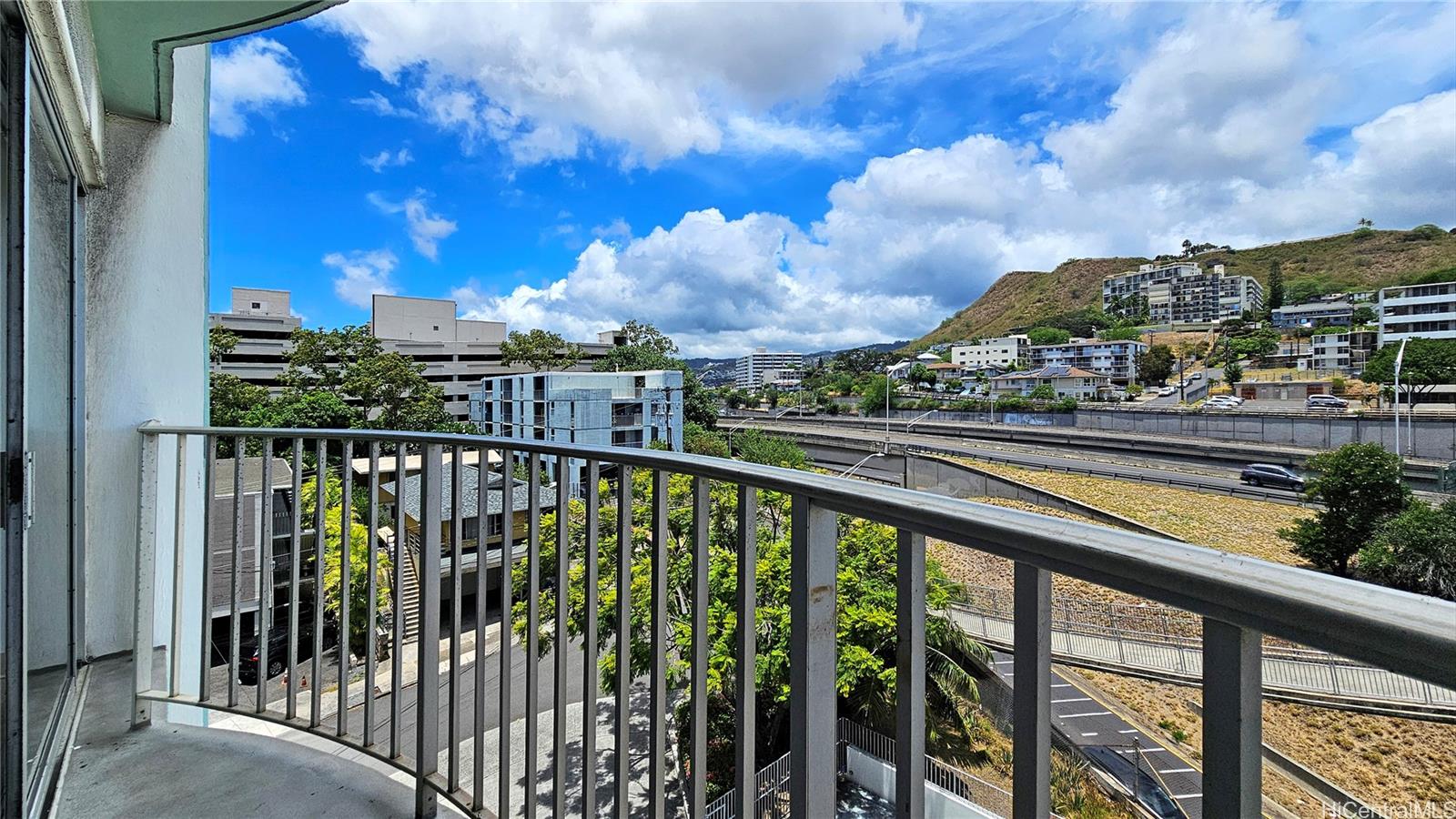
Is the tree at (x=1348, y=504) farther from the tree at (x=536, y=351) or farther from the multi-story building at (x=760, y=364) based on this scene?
the multi-story building at (x=760, y=364)

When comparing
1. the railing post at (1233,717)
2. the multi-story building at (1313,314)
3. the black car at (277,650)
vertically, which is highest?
the multi-story building at (1313,314)

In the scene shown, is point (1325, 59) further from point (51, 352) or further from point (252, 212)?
point (252, 212)

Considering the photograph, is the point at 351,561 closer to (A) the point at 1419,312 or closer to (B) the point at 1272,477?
(B) the point at 1272,477

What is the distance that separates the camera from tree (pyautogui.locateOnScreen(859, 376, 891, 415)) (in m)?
38.7

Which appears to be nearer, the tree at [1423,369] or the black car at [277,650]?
the black car at [277,650]

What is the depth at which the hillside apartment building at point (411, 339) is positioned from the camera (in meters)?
26.8

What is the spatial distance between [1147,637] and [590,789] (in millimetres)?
902

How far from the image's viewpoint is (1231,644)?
355 millimetres

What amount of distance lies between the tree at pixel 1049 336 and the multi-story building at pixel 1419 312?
78.8 ft

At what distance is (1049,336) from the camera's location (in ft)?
187

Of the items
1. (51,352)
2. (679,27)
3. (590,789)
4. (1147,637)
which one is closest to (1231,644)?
(1147,637)

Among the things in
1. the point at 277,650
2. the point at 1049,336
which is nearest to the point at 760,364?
the point at 1049,336

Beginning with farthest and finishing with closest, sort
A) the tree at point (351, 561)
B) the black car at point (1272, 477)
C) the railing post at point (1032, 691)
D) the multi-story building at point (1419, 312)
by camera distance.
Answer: the multi-story building at point (1419, 312)
the black car at point (1272, 477)
the tree at point (351, 561)
the railing post at point (1032, 691)

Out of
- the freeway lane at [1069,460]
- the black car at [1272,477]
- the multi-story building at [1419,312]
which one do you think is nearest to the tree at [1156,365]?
the multi-story building at [1419,312]
